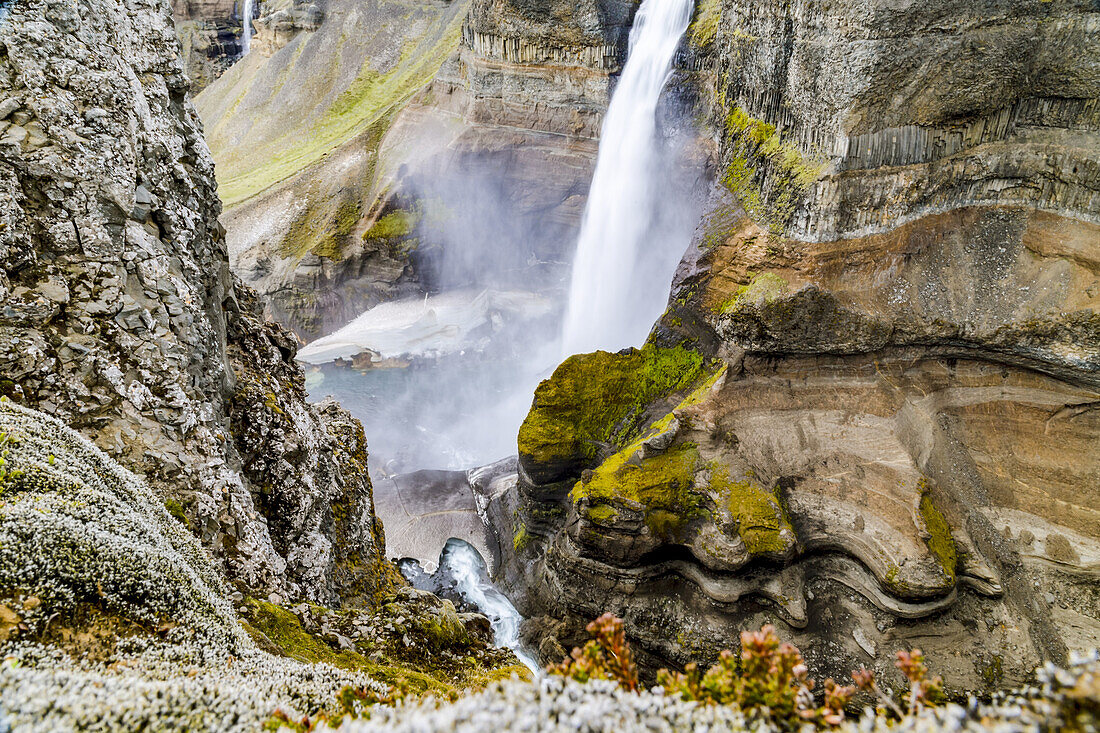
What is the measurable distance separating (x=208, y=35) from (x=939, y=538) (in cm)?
8031

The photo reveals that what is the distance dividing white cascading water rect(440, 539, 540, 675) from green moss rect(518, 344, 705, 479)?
5006 mm

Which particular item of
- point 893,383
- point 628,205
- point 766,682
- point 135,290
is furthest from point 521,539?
point 628,205

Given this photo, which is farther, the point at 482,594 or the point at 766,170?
the point at 482,594

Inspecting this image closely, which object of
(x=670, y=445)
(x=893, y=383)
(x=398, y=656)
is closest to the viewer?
(x=398, y=656)

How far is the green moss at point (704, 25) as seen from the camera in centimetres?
2648

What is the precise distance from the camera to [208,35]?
64562 millimetres

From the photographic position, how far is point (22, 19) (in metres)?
8.20

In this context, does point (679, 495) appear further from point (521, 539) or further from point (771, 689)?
point (771, 689)

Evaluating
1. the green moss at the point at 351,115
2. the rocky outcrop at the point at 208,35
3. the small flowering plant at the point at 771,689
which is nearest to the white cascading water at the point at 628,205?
the green moss at the point at 351,115

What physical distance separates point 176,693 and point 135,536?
2.68 metres

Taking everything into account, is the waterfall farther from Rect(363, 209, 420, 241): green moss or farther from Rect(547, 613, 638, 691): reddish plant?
Rect(547, 613, 638, 691): reddish plant

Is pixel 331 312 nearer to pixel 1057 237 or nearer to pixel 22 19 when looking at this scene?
pixel 22 19

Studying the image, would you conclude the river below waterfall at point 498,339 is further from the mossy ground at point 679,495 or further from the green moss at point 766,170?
the green moss at point 766,170

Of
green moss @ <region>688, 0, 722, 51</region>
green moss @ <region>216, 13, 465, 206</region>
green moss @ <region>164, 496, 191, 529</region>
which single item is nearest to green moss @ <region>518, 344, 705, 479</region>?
green moss @ <region>164, 496, 191, 529</region>
